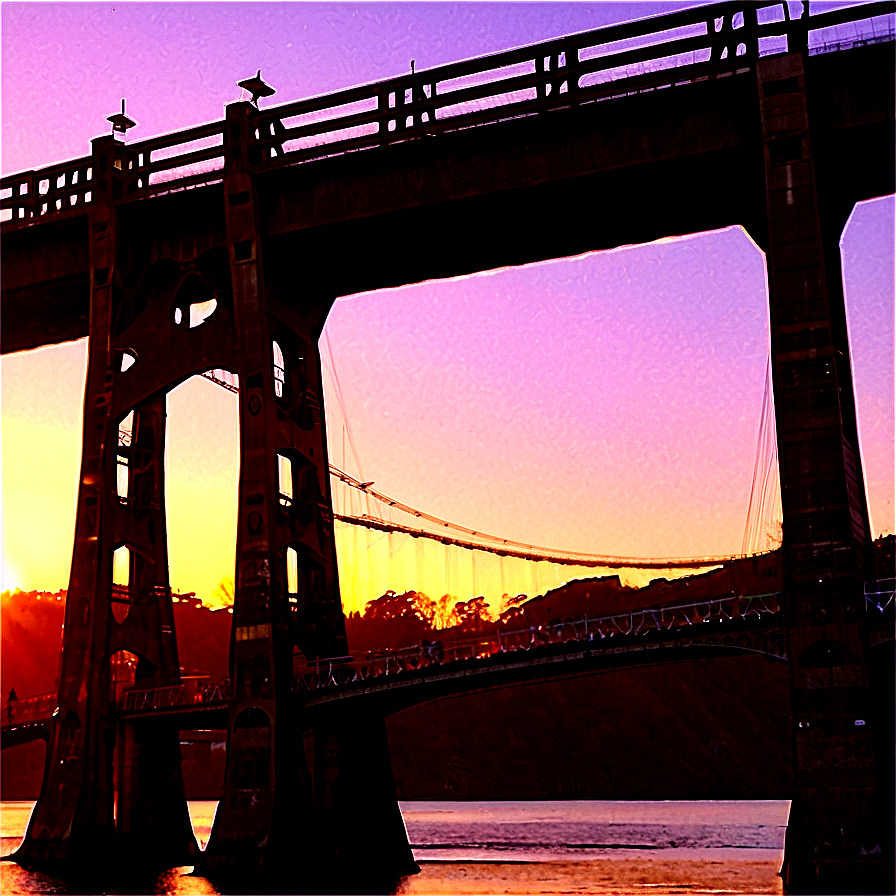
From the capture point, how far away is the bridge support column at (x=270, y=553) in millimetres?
56500

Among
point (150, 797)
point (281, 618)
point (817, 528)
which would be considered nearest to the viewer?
point (817, 528)

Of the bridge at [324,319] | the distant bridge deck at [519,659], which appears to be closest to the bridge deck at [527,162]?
the bridge at [324,319]

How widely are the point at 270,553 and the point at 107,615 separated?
32.3ft

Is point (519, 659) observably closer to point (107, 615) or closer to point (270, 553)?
point (270, 553)

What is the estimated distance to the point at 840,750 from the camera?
4550 cm

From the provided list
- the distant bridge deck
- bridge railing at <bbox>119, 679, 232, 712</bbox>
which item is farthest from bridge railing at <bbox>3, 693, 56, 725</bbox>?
bridge railing at <bbox>119, 679, 232, 712</bbox>

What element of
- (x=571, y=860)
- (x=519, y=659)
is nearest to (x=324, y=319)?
(x=519, y=659)

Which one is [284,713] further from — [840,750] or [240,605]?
[840,750]

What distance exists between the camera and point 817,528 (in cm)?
4825

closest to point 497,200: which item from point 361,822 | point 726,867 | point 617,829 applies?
point 361,822

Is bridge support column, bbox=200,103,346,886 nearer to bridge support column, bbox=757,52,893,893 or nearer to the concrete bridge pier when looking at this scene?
the concrete bridge pier

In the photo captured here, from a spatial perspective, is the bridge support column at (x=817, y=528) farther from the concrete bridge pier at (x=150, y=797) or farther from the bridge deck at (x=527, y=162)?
the concrete bridge pier at (x=150, y=797)

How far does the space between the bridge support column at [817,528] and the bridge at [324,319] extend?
0.10 metres

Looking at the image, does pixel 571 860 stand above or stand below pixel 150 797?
below
